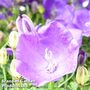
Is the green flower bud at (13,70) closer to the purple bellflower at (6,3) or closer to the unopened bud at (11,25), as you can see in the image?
the unopened bud at (11,25)

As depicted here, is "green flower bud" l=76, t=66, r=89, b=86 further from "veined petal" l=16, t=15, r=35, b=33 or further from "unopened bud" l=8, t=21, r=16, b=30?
"unopened bud" l=8, t=21, r=16, b=30

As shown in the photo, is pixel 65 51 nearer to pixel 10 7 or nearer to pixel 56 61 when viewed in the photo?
pixel 56 61

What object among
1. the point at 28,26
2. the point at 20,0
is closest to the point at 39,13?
the point at 20,0

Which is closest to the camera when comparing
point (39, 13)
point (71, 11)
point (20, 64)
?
point (20, 64)

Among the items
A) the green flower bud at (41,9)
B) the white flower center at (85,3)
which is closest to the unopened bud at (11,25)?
the green flower bud at (41,9)

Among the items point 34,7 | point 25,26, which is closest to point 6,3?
point 34,7

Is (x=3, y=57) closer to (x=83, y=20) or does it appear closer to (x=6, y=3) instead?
(x=83, y=20)
